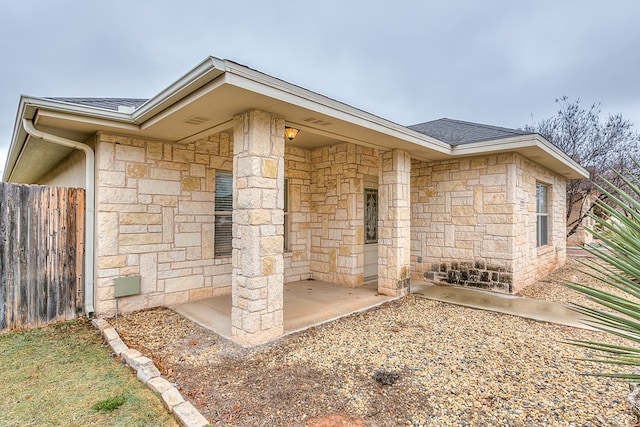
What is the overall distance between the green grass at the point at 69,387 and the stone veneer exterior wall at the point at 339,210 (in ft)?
13.6

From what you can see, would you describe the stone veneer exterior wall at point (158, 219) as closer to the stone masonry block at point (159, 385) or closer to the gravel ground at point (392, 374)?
the gravel ground at point (392, 374)

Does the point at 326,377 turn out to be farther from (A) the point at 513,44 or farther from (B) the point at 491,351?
(A) the point at 513,44

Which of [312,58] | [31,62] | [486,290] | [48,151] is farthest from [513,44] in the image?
[31,62]

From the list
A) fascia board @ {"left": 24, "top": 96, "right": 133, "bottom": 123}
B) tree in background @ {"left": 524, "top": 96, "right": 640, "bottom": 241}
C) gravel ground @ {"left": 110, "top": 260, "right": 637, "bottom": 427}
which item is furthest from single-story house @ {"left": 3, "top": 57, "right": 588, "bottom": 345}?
tree in background @ {"left": 524, "top": 96, "right": 640, "bottom": 241}

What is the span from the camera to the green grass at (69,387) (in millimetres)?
2295

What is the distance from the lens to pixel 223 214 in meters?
5.60

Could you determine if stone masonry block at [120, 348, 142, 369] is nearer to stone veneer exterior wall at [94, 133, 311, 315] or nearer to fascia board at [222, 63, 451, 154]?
stone veneer exterior wall at [94, 133, 311, 315]

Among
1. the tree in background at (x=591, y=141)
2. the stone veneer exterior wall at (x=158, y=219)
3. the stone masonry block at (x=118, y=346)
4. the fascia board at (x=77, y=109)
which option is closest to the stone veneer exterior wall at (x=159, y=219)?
the stone veneer exterior wall at (x=158, y=219)

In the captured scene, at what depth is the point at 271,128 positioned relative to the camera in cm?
368

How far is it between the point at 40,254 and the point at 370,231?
5.65 meters

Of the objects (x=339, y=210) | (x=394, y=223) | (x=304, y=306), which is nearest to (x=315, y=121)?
(x=394, y=223)

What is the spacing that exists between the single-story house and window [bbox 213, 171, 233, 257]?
19mm

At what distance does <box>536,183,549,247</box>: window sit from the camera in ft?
24.9

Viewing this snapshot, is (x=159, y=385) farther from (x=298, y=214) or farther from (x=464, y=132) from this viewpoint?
(x=464, y=132)
